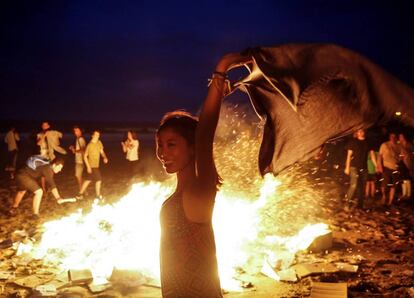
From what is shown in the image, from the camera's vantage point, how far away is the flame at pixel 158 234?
6.82 m

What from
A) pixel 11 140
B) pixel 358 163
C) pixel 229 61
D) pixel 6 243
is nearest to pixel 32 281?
pixel 6 243

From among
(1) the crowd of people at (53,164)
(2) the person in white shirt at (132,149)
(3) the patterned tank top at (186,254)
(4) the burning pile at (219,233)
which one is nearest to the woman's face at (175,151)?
(3) the patterned tank top at (186,254)

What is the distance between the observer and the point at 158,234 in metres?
7.35

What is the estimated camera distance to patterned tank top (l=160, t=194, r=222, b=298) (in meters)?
2.11

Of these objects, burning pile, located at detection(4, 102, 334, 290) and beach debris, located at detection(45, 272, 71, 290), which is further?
burning pile, located at detection(4, 102, 334, 290)

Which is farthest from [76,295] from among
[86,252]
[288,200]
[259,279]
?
[288,200]

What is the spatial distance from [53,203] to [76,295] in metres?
7.07

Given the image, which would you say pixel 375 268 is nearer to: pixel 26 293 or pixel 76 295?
pixel 76 295

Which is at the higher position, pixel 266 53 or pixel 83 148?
pixel 83 148

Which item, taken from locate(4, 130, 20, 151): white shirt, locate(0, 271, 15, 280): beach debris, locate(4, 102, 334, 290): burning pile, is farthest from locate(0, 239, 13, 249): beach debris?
locate(4, 130, 20, 151): white shirt

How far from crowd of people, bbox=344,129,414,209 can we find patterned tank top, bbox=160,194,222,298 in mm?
9377

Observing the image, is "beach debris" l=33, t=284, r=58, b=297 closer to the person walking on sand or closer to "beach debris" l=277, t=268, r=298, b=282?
"beach debris" l=277, t=268, r=298, b=282

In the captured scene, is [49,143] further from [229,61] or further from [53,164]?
[229,61]

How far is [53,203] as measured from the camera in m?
12.2
